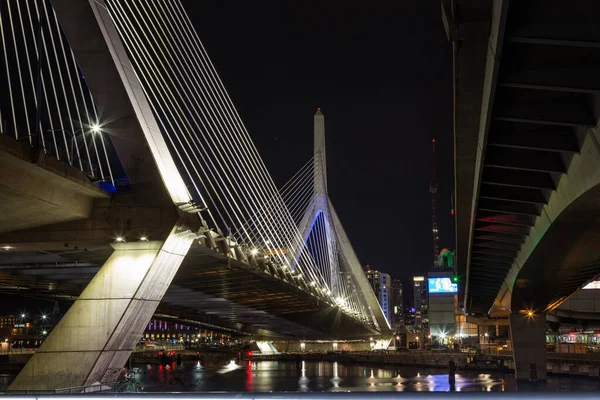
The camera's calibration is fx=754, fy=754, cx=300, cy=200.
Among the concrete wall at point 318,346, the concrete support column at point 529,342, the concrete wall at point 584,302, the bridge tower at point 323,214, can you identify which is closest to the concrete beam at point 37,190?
the concrete support column at point 529,342

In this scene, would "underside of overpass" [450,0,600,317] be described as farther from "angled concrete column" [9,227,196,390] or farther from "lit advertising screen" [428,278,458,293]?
"lit advertising screen" [428,278,458,293]

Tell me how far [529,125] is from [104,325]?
523 inches

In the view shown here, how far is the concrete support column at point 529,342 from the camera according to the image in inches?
1860

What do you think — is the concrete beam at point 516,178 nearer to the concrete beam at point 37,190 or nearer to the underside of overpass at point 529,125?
the underside of overpass at point 529,125

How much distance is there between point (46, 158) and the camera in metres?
18.6

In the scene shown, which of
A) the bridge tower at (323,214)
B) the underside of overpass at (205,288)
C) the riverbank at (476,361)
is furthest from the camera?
the bridge tower at (323,214)

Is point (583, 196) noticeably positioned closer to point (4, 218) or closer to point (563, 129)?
point (563, 129)

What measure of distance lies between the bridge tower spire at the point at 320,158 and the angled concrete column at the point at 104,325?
175 ft

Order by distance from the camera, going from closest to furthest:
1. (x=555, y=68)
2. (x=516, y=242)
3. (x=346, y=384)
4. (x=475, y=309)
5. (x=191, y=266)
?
(x=555, y=68)
(x=516, y=242)
(x=191, y=266)
(x=346, y=384)
(x=475, y=309)

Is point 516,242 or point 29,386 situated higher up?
point 516,242

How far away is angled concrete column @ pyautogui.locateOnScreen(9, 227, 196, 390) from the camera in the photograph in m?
21.3

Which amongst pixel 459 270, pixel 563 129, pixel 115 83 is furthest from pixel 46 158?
pixel 459 270

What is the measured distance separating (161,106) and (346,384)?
23186mm

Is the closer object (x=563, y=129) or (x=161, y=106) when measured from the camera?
(x=563, y=129)
